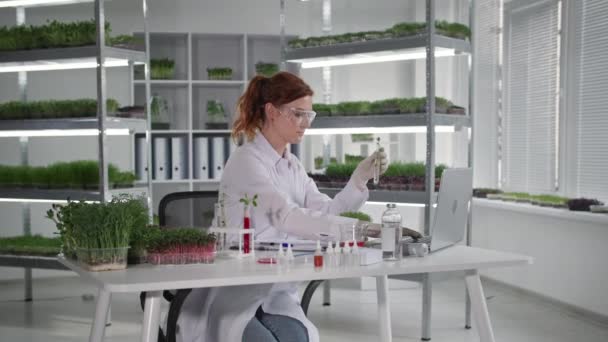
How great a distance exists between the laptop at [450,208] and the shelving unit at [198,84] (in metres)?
3.69

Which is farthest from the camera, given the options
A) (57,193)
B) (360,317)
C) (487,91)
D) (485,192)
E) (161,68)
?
(487,91)

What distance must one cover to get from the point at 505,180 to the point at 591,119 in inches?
51.9

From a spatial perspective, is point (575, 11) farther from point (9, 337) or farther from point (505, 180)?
point (9, 337)

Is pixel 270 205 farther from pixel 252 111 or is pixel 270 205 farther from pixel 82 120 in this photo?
pixel 82 120

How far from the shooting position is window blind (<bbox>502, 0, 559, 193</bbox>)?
538 centimetres

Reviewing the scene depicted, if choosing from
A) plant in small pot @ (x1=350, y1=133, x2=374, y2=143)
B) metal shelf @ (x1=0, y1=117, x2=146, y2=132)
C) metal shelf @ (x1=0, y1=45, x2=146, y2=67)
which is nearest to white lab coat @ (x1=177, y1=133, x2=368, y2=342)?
plant in small pot @ (x1=350, y1=133, x2=374, y2=143)

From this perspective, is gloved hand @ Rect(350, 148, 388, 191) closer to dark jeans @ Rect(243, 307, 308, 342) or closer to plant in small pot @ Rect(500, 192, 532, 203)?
dark jeans @ Rect(243, 307, 308, 342)

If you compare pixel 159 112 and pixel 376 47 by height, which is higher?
pixel 376 47

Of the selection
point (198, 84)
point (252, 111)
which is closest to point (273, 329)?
point (252, 111)

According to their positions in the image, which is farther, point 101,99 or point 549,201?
point 549,201

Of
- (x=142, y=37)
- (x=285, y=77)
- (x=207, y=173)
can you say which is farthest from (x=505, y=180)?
(x=285, y=77)

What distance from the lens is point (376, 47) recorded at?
462 centimetres

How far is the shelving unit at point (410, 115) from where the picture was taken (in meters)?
4.34

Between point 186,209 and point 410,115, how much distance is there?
6.26 feet
